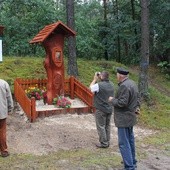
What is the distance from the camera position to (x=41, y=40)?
414 inches

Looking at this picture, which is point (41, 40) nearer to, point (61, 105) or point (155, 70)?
point (61, 105)

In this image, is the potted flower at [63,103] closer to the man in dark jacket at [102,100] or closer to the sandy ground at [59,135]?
the sandy ground at [59,135]

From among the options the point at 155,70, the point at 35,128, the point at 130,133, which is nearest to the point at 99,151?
the point at 130,133

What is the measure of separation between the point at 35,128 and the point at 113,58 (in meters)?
17.0

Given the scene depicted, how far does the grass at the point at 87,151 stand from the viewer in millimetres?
6500

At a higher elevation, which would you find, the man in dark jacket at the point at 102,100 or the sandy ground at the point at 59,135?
the man in dark jacket at the point at 102,100

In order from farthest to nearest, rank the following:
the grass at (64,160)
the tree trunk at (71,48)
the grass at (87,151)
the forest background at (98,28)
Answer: the forest background at (98,28)
the tree trunk at (71,48)
the grass at (87,151)
the grass at (64,160)

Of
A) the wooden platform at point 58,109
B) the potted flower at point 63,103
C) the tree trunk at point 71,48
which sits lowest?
the wooden platform at point 58,109

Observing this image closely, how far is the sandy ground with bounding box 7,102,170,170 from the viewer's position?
745cm

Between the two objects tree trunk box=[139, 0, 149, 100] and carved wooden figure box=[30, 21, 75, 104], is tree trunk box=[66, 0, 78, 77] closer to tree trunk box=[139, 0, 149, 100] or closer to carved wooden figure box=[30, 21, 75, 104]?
carved wooden figure box=[30, 21, 75, 104]

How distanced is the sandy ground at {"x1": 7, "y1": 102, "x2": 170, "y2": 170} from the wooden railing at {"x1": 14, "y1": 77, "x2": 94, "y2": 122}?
0.28m

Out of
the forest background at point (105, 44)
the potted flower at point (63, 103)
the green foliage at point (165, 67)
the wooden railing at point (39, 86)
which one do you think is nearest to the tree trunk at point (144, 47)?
the forest background at point (105, 44)

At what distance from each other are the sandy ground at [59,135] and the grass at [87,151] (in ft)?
1.38

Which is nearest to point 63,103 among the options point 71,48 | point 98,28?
point 71,48
